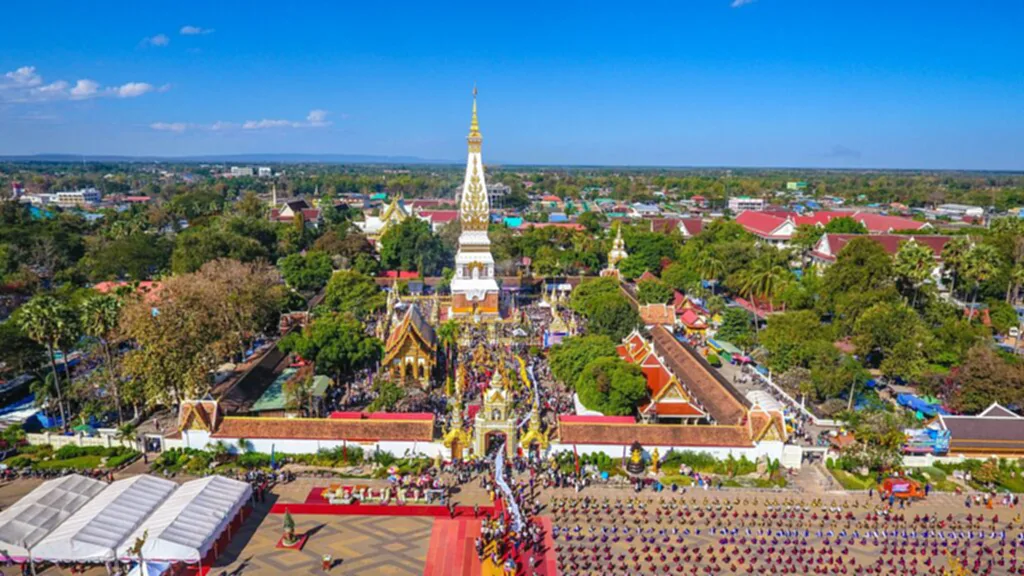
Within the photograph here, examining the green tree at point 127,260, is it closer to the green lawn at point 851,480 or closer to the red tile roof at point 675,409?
the red tile roof at point 675,409

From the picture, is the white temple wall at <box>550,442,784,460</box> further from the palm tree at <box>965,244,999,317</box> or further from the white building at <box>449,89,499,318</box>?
the palm tree at <box>965,244,999,317</box>

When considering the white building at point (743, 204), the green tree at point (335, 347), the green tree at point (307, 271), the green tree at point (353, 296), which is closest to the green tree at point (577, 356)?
the green tree at point (335, 347)

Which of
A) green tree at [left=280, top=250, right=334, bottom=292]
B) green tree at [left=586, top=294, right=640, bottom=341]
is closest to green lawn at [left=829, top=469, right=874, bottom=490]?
green tree at [left=586, top=294, right=640, bottom=341]

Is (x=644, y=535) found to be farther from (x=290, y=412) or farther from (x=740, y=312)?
(x=740, y=312)

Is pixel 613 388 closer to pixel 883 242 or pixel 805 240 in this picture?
pixel 883 242

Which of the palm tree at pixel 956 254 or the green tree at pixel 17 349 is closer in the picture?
the green tree at pixel 17 349

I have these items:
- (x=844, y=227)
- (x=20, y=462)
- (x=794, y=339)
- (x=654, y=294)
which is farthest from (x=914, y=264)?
(x=20, y=462)

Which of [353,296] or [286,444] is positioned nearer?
[286,444]
